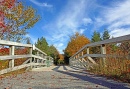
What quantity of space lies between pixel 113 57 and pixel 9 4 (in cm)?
811

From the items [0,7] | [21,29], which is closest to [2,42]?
[0,7]

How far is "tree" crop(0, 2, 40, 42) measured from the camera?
1058 centimetres

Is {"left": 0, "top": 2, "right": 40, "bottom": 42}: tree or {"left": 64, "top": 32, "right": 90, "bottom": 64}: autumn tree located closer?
{"left": 0, "top": 2, "right": 40, "bottom": 42}: tree

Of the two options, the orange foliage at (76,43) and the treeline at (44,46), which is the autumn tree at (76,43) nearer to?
the orange foliage at (76,43)

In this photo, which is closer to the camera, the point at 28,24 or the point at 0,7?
the point at 0,7

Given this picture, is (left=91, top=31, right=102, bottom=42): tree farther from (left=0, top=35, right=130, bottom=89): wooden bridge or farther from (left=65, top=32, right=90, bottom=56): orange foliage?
(left=0, top=35, right=130, bottom=89): wooden bridge

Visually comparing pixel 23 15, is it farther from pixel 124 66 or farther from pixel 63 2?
pixel 124 66

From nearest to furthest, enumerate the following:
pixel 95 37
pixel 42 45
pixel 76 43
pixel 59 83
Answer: pixel 59 83 < pixel 76 43 < pixel 95 37 < pixel 42 45

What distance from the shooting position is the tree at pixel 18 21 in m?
10.6

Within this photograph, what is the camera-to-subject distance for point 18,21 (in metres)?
11.9

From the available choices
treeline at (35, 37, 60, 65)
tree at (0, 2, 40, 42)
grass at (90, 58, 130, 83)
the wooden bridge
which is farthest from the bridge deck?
treeline at (35, 37, 60, 65)

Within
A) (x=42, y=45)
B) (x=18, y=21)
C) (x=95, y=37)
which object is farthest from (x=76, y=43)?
(x=18, y=21)

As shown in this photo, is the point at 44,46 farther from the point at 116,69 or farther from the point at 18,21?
the point at 116,69

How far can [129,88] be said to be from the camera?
279cm
